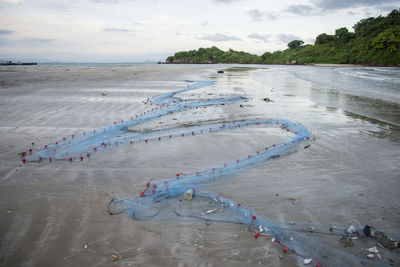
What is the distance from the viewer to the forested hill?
72.9 metres

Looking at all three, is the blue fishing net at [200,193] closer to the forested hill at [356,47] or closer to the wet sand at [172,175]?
the wet sand at [172,175]

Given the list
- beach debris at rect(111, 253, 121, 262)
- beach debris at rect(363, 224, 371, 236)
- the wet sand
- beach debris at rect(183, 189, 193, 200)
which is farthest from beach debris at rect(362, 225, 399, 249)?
beach debris at rect(111, 253, 121, 262)

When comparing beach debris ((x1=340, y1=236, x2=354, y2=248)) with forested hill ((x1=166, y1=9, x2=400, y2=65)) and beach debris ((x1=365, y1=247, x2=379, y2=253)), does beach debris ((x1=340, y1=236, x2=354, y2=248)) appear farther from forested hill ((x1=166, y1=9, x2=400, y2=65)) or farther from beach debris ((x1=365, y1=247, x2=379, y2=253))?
forested hill ((x1=166, y1=9, x2=400, y2=65))

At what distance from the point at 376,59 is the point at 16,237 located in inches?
3809

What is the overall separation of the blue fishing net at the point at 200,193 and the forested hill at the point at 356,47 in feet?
285

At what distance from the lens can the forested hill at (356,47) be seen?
72938 mm

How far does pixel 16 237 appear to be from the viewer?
3432 millimetres

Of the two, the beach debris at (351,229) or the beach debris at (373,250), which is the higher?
the beach debris at (351,229)

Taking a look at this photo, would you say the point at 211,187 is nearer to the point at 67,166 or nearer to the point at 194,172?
the point at 194,172

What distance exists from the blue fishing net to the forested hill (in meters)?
87.0

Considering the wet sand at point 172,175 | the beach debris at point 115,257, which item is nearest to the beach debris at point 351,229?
the wet sand at point 172,175

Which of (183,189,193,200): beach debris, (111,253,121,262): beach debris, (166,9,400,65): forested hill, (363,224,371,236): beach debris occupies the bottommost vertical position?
(111,253,121,262): beach debris

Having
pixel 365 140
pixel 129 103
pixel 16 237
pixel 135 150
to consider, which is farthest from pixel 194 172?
pixel 129 103

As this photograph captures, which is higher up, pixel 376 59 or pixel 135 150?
pixel 376 59
